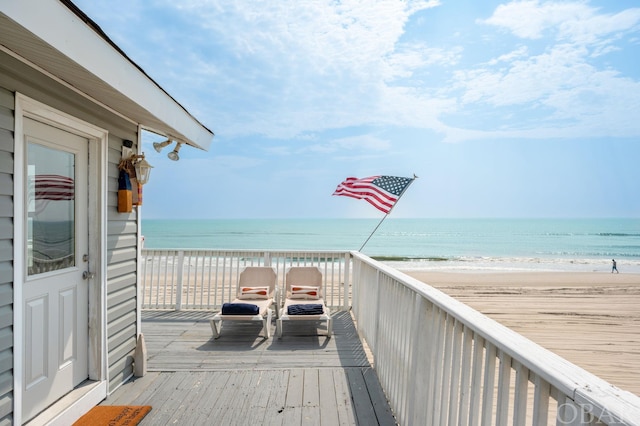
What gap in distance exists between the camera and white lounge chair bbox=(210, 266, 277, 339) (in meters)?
4.43

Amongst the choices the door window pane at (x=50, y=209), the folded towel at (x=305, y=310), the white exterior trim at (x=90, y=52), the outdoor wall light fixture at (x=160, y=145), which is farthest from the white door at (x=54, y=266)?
the folded towel at (x=305, y=310)

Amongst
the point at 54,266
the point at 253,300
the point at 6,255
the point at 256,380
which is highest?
the point at 6,255

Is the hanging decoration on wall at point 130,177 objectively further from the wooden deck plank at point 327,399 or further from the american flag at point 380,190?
the american flag at point 380,190

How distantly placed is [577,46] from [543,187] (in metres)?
31.3

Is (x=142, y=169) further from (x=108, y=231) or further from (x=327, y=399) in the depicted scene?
(x=327, y=399)

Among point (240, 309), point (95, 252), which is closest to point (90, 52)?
point (95, 252)

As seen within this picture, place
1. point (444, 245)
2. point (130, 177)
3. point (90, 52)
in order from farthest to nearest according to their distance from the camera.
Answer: point (444, 245), point (130, 177), point (90, 52)

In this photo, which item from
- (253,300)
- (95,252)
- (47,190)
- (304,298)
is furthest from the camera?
(304,298)

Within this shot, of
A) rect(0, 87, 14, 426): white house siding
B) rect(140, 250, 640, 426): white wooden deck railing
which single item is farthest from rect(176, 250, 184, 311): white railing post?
rect(0, 87, 14, 426): white house siding

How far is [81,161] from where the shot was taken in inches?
108

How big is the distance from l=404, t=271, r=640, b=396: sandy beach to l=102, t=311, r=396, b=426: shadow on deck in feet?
9.15

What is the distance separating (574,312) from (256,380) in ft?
22.1

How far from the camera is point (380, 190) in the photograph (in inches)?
236

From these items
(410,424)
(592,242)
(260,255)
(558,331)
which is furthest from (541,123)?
(410,424)
